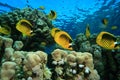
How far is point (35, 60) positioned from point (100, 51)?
10.3 ft

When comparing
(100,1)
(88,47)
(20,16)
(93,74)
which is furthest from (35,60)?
(100,1)

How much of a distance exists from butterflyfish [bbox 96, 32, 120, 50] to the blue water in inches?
567

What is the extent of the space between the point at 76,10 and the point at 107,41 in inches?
830

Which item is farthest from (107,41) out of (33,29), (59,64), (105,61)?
(33,29)

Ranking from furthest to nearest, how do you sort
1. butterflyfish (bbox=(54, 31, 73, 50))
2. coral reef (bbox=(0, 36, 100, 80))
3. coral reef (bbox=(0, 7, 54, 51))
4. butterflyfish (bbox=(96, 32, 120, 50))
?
coral reef (bbox=(0, 7, 54, 51)) → coral reef (bbox=(0, 36, 100, 80)) → butterflyfish (bbox=(54, 31, 73, 50)) → butterflyfish (bbox=(96, 32, 120, 50))

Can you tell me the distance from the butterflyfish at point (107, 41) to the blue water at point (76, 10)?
14389 millimetres

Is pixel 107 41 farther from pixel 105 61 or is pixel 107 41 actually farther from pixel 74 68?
pixel 105 61

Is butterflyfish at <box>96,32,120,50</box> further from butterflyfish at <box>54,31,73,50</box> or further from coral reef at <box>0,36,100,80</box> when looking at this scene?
coral reef at <box>0,36,100,80</box>

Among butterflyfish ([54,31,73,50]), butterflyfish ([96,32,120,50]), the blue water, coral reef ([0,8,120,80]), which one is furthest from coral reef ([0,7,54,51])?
the blue water

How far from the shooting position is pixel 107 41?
313 centimetres

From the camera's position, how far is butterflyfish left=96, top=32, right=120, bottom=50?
10.1 feet

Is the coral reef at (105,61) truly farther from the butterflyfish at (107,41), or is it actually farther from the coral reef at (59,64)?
the butterflyfish at (107,41)

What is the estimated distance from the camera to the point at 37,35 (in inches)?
330

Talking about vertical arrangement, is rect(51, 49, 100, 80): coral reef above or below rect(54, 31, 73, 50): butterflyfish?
below
